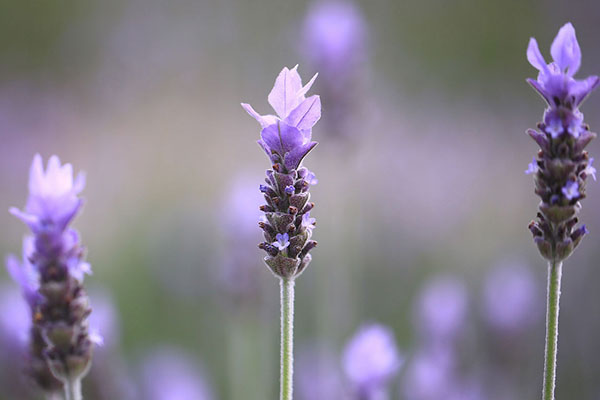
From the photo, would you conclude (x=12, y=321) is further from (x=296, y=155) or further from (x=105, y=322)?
(x=296, y=155)

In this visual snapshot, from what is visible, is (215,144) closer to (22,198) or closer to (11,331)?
(22,198)

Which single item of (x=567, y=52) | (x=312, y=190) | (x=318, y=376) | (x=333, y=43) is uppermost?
(x=312, y=190)

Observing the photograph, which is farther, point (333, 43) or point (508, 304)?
point (333, 43)

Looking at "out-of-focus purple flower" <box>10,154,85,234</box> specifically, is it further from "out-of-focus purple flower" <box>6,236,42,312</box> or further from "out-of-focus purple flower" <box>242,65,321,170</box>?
"out-of-focus purple flower" <box>242,65,321,170</box>

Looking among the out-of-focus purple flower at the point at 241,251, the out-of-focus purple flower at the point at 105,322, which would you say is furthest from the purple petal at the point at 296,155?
the out-of-focus purple flower at the point at 241,251

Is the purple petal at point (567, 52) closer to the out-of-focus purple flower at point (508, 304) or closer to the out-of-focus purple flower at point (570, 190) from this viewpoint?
the out-of-focus purple flower at point (570, 190)

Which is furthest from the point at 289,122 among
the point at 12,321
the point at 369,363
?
the point at 12,321
